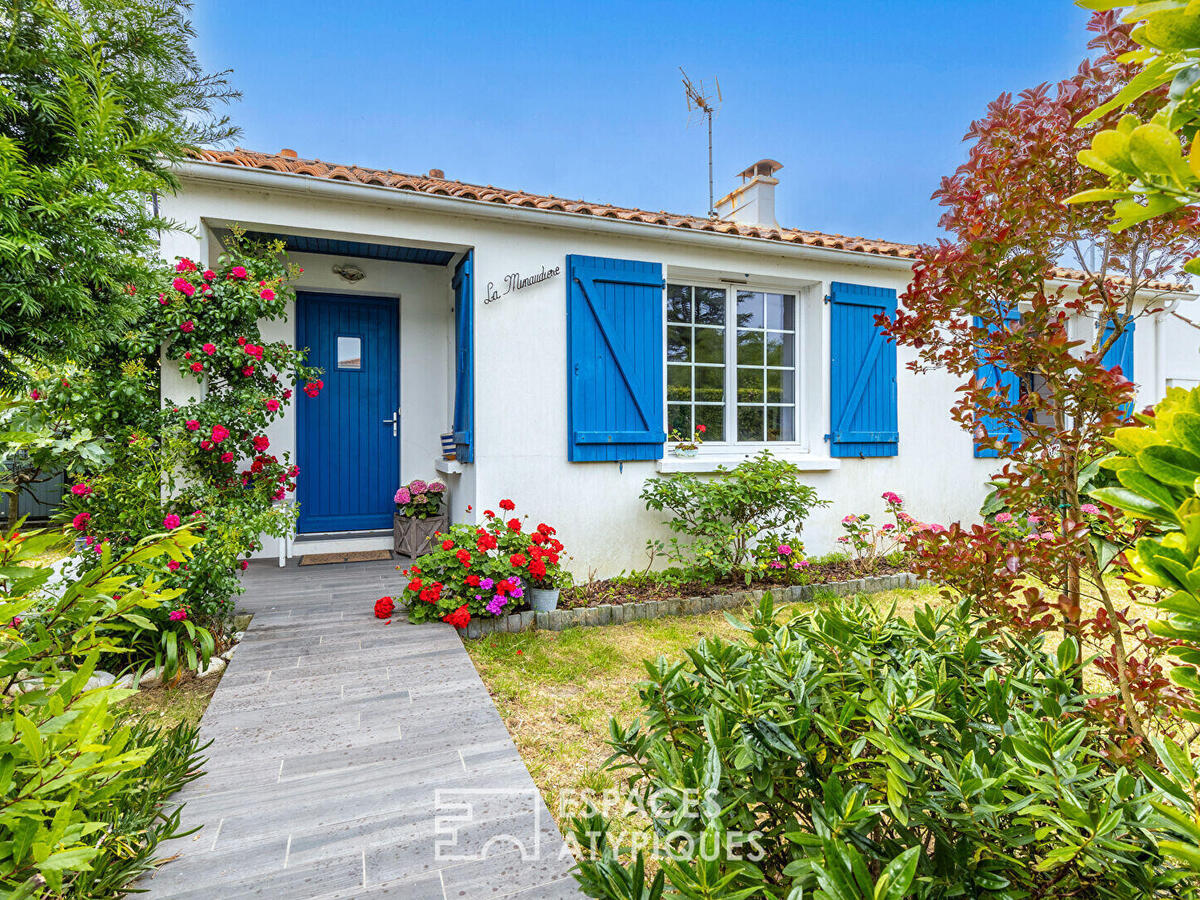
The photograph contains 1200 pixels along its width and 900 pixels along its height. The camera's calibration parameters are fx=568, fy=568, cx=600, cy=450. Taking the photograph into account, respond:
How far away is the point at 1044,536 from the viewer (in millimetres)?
1834

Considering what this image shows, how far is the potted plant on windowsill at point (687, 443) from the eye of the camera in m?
5.17

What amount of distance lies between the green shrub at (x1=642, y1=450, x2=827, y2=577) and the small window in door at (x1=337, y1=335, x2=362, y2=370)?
10.7ft

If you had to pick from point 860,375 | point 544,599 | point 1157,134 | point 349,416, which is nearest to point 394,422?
point 349,416

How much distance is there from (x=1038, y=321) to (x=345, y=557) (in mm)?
5627

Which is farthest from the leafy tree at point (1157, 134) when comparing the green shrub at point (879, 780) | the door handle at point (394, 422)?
the door handle at point (394, 422)

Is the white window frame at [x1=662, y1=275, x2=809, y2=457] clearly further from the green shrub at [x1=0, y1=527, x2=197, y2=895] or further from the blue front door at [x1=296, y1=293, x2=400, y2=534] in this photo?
the green shrub at [x1=0, y1=527, x2=197, y2=895]

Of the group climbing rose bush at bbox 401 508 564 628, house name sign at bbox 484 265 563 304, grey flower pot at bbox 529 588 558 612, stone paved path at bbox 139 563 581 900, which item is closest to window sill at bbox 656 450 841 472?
climbing rose bush at bbox 401 508 564 628

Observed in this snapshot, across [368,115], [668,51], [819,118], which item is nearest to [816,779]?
[668,51]

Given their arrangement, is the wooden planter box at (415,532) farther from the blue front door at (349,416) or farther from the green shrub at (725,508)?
the green shrub at (725,508)

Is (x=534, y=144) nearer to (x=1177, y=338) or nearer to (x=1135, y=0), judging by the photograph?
(x=1177, y=338)

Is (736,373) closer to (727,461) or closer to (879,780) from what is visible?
(727,461)

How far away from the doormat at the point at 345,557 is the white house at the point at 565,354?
0.34ft

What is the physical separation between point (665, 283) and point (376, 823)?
4.36 meters

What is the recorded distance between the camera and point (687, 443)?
5.24m
